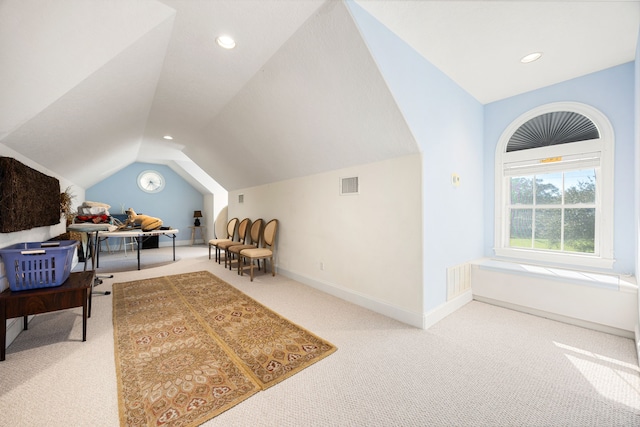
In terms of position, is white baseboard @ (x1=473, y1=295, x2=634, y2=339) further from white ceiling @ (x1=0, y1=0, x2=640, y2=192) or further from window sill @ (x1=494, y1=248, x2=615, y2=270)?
white ceiling @ (x1=0, y1=0, x2=640, y2=192)

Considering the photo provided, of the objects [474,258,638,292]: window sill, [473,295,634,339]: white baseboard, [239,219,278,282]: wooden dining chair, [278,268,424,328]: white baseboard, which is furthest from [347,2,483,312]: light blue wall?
[239,219,278,282]: wooden dining chair

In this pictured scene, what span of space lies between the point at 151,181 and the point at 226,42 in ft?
25.0

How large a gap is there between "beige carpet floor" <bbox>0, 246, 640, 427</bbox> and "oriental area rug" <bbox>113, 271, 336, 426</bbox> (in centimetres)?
10

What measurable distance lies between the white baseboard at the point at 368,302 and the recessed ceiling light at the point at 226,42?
2961 mm

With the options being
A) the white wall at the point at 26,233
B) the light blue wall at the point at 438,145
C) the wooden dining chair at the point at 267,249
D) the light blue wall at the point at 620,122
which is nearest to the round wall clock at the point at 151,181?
the white wall at the point at 26,233

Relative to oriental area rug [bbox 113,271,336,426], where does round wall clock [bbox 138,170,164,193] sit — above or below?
above

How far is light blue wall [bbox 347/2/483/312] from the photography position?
7.14ft

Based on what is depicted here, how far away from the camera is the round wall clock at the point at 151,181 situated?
7926mm

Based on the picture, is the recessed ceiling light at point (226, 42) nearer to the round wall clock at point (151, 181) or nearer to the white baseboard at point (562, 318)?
the white baseboard at point (562, 318)

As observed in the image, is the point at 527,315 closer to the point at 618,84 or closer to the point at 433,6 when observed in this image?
the point at 618,84

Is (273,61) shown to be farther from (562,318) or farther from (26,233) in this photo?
(562,318)

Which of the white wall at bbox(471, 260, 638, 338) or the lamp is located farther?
the lamp

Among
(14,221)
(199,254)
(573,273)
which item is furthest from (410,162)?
(199,254)

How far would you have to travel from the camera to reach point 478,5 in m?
1.85
